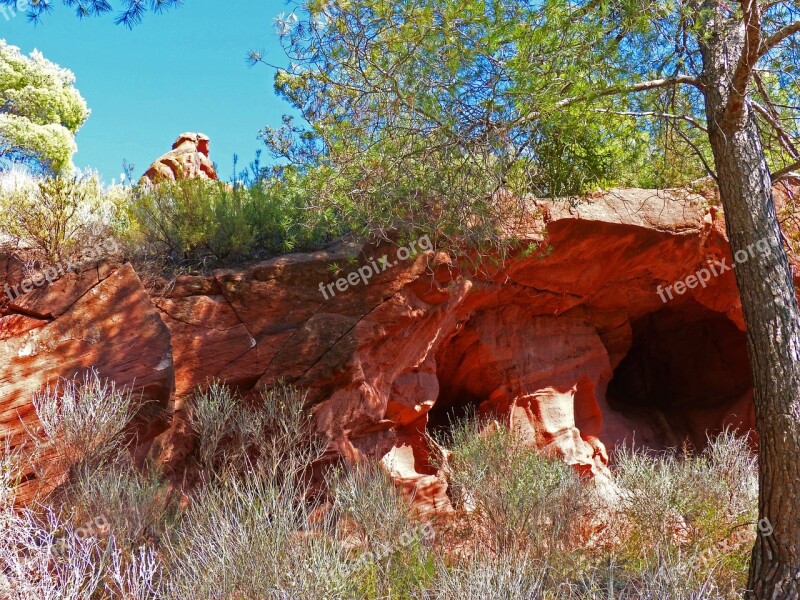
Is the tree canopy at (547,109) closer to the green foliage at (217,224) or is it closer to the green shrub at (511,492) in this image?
the green foliage at (217,224)

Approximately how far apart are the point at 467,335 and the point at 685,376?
20.4 ft

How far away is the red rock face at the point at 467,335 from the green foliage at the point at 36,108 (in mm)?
15028

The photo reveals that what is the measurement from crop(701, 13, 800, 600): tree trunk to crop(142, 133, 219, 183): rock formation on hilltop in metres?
11.5

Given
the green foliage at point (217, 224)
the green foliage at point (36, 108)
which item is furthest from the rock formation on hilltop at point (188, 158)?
the green foliage at point (217, 224)

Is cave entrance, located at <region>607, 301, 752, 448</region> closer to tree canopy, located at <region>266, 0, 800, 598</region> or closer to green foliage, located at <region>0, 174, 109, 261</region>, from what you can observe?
tree canopy, located at <region>266, 0, 800, 598</region>

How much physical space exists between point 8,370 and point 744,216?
617 cm

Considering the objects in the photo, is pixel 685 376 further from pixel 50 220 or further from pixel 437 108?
pixel 50 220

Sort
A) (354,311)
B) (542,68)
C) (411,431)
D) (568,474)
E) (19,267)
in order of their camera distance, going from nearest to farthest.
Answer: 1. (542,68)
2. (19,267)
3. (354,311)
4. (568,474)
5. (411,431)

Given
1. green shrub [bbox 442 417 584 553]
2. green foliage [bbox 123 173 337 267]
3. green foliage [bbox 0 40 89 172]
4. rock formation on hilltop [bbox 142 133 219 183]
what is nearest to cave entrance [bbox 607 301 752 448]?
green shrub [bbox 442 417 584 553]

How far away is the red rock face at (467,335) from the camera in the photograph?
6363 mm

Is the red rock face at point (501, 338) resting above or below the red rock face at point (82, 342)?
below

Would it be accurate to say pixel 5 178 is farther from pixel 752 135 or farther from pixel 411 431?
pixel 752 135

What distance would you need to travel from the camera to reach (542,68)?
5.25 meters

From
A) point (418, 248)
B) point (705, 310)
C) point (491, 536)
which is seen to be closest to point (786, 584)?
point (491, 536)
